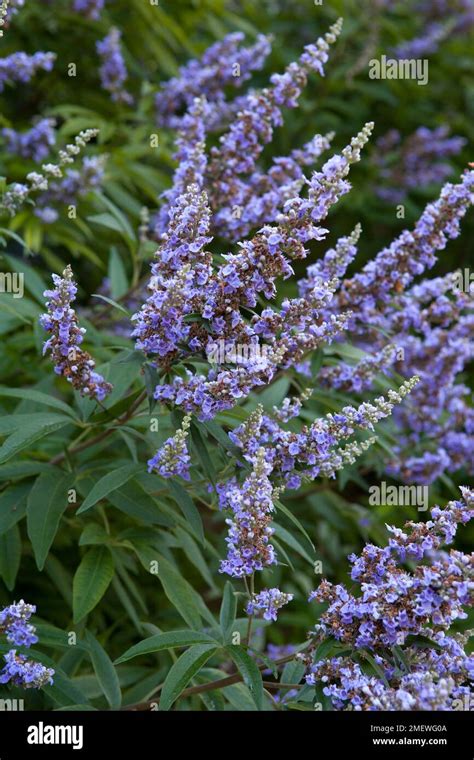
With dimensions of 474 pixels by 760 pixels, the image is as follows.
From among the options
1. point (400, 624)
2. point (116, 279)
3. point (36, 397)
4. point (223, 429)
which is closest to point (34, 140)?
point (116, 279)

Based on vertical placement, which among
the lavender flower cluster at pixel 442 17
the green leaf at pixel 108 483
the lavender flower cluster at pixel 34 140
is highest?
the lavender flower cluster at pixel 442 17

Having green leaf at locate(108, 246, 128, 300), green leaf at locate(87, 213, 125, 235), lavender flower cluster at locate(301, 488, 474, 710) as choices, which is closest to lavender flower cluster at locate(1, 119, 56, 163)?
green leaf at locate(108, 246, 128, 300)

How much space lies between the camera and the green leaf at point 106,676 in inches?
151

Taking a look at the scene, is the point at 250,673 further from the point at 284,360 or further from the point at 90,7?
the point at 90,7

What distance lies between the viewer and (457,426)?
230 inches

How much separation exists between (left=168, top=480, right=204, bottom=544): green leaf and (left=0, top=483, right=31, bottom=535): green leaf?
0.71 meters

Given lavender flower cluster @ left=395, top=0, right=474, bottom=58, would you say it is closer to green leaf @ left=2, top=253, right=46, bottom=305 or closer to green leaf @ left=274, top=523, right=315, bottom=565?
green leaf @ left=2, top=253, right=46, bottom=305

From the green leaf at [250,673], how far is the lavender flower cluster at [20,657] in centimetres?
68

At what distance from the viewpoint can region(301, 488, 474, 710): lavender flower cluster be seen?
10.3 feet

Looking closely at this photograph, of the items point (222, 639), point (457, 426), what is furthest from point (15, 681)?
point (457, 426)

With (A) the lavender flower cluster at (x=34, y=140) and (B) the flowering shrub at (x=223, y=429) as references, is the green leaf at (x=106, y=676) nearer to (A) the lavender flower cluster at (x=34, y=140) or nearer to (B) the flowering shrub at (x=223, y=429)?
(B) the flowering shrub at (x=223, y=429)

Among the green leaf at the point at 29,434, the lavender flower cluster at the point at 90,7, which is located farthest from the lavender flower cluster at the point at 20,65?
the green leaf at the point at 29,434

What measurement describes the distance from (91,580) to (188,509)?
1.79 ft

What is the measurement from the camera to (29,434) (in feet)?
12.3
